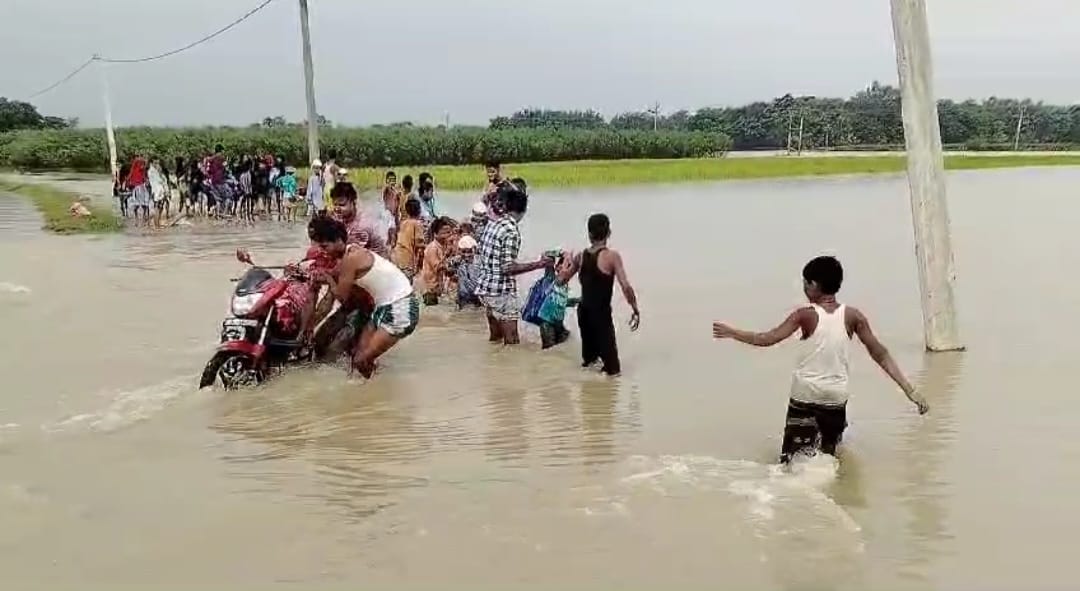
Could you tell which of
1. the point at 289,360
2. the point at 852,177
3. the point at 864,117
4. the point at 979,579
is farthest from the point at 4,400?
the point at 864,117

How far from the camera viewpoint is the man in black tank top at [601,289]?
27.5 feet

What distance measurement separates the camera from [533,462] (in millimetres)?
6570

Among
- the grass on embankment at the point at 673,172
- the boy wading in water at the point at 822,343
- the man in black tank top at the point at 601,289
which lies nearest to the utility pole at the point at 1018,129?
the grass on embankment at the point at 673,172

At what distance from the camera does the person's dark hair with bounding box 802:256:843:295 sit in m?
5.86

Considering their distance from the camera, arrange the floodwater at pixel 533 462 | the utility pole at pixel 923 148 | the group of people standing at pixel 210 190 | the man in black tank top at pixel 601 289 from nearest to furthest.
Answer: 1. the floodwater at pixel 533 462
2. the man in black tank top at pixel 601 289
3. the utility pole at pixel 923 148
4. the group of people standing at pixel 210 190

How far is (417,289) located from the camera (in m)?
12.7

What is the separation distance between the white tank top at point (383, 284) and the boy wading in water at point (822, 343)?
3132mm

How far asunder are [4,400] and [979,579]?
22.6ft

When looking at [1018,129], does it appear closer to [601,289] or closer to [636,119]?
[636,119]

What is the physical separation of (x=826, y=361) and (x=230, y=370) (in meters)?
4.54

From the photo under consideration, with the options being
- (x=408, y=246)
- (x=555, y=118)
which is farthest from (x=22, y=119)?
(x=408, y=246)

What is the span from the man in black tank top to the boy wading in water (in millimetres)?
2376

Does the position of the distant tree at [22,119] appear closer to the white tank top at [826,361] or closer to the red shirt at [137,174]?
the red shirt at [137,174]

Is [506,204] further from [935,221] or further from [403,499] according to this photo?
[403,499]
